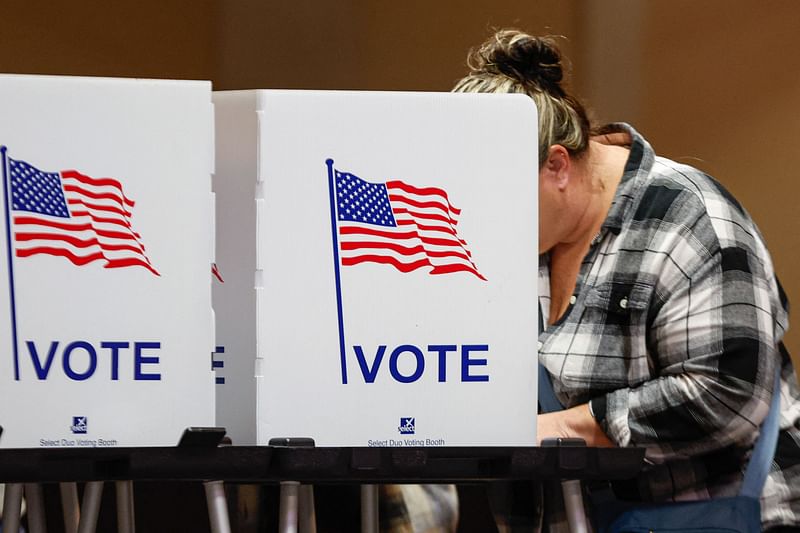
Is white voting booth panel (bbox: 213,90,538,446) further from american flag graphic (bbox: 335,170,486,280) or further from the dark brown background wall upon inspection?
the dark brown background wall

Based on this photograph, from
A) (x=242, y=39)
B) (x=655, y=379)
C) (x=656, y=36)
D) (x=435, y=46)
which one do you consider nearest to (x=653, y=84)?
(x=656, y=36)

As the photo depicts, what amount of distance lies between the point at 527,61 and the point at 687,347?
0.56 metres

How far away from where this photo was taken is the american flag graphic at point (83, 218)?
1.07 m

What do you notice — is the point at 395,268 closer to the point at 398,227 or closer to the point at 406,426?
the point at 398,227

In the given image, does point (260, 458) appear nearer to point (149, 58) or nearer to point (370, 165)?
point (370, 165)

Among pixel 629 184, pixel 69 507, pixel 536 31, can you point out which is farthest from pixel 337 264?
pixel 536 31

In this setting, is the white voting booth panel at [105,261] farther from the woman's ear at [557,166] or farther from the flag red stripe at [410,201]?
the woman's ear at [557,166]

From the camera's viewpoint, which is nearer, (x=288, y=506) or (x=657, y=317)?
(x=288, y=506)

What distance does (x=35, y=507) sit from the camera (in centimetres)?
121

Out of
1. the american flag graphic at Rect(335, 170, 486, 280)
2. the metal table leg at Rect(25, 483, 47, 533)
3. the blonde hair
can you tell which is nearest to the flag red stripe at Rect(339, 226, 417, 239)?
the american flag graphic at Rect(335, 170, 486, 280)

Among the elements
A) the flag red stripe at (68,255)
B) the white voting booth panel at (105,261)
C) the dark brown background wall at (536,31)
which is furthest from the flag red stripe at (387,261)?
the dark brown background wall at (536,31)

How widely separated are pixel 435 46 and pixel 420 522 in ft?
6.06

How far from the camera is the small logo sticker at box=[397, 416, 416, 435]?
109 centimetres

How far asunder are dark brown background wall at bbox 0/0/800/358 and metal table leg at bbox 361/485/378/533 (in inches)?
82.7
